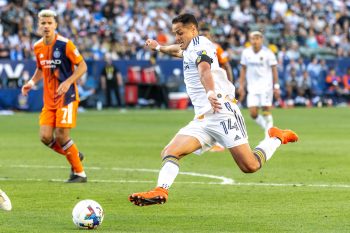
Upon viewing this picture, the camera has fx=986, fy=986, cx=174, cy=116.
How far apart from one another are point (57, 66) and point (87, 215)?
5396 millimetres

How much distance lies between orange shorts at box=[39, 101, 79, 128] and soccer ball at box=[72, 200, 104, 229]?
16.0ft

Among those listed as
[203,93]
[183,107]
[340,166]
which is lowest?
[183,107]

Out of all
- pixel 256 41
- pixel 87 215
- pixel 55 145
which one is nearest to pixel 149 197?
pixel 87 215

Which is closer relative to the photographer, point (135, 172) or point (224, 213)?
point (224, 213)

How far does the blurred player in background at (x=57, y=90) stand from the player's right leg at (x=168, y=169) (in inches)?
160

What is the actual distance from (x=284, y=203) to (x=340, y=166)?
212 inches

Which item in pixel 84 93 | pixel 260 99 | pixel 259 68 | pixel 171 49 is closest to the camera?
pixel 171 49

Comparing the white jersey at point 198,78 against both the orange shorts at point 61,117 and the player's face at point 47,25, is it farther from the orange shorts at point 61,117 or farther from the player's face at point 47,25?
the player's face at point 47,25

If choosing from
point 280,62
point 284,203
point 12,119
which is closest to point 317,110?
point 280,62

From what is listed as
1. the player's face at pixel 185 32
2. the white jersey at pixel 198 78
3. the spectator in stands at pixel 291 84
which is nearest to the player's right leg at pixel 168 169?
the white jersey at pixel 198 78

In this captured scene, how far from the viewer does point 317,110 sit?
Answer: 38375 millimetres

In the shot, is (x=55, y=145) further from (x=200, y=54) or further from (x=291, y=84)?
(x=291, y=84)

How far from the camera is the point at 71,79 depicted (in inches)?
596

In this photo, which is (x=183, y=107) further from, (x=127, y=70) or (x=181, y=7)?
(x=181, y=7)
